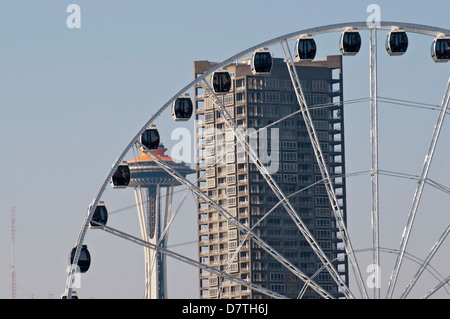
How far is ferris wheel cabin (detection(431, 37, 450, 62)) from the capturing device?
64.7m

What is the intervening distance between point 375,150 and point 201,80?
1014 centimetres

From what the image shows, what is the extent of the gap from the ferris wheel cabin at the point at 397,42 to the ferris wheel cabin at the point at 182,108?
9.61 meters

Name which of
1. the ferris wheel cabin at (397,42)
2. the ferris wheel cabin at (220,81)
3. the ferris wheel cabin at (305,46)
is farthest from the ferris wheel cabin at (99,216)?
the ferris wheel cabin at (397,42)

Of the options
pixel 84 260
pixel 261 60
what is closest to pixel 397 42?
pixel 261 60

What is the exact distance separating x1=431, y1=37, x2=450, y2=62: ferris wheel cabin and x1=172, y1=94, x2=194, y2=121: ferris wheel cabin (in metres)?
11.7

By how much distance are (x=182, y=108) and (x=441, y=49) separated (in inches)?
488

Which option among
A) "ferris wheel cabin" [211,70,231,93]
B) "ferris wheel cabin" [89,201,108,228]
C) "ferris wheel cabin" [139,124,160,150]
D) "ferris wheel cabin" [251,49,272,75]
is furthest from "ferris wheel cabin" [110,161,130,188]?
"ferris wheel cabin" [251,49,272,75]

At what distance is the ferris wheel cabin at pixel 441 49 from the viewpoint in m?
64.7

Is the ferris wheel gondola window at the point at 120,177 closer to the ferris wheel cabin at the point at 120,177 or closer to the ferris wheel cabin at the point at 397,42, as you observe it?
the ferris wheel cabin at the point at 120,177

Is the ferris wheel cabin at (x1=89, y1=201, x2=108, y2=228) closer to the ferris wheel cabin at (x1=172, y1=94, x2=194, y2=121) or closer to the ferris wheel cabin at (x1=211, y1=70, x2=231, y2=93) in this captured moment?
the ferris wheel cabin at (x1=172, y1=94, x2=194, y2=121)

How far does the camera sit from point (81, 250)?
198 feet

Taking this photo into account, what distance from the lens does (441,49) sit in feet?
213
